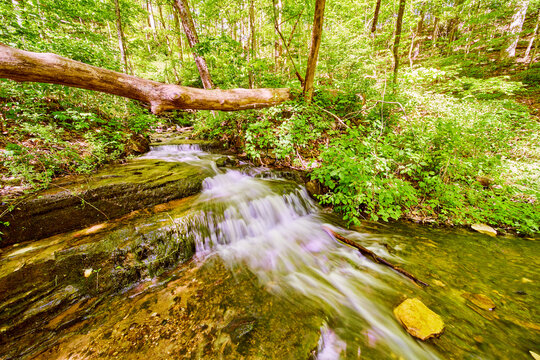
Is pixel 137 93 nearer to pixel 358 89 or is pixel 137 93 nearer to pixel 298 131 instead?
pixel 298 131


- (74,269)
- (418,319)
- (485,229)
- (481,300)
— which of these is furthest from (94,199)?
(485,229)

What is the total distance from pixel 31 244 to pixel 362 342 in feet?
13.5

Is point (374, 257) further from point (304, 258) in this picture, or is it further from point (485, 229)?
point (485, 229)

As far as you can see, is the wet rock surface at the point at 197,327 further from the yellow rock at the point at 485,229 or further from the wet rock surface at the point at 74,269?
the yellow rock at the point at 485,229

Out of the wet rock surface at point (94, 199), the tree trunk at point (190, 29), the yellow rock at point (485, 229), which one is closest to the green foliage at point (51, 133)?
the wet rock surface at point (94, 199)

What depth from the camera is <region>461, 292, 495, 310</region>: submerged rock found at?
2252 mm

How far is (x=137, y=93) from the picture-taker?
336 cm

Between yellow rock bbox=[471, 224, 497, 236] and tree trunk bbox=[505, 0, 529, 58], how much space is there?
44.1ft

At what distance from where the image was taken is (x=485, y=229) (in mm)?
3762

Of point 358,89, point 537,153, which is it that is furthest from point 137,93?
point 537,153

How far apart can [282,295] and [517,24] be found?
61.4ft

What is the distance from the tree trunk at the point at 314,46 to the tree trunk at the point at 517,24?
13366mm

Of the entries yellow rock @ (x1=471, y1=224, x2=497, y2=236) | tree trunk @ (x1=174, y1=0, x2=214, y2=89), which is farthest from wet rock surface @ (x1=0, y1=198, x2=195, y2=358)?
tree trunk @ (x1=174, y1=0, x2=214, y2=89)

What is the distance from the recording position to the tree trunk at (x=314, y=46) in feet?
A: 14.2
